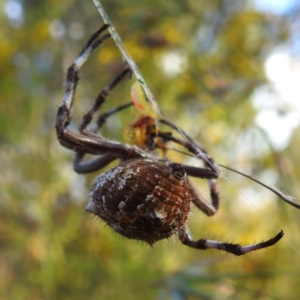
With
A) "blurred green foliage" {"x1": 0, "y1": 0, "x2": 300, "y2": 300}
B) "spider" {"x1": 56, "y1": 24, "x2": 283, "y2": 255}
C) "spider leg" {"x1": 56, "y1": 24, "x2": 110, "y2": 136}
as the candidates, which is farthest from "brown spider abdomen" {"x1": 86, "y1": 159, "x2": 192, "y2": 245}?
"blurred green foliage" {"x1": 0, "y1": 0, "x2": 300, "y2": 300}

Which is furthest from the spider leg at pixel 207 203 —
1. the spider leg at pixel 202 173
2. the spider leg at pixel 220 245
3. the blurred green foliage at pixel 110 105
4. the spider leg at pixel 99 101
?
the blurred green foliage at pixel 110 105

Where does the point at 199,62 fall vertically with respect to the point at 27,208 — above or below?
above

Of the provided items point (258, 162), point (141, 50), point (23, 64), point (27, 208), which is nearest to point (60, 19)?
point (23, 64)

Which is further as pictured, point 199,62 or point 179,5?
point 199,62

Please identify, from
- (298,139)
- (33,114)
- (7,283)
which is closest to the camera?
(33,114)

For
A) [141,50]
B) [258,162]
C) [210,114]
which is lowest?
[258,162]

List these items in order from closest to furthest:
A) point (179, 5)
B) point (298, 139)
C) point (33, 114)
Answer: point (179, 5)
point (33, 114)
point (298, 139)

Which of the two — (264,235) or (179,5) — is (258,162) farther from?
(179,5)

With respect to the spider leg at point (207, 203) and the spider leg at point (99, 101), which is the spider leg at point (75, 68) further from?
the spider leg at point (207, 203)
